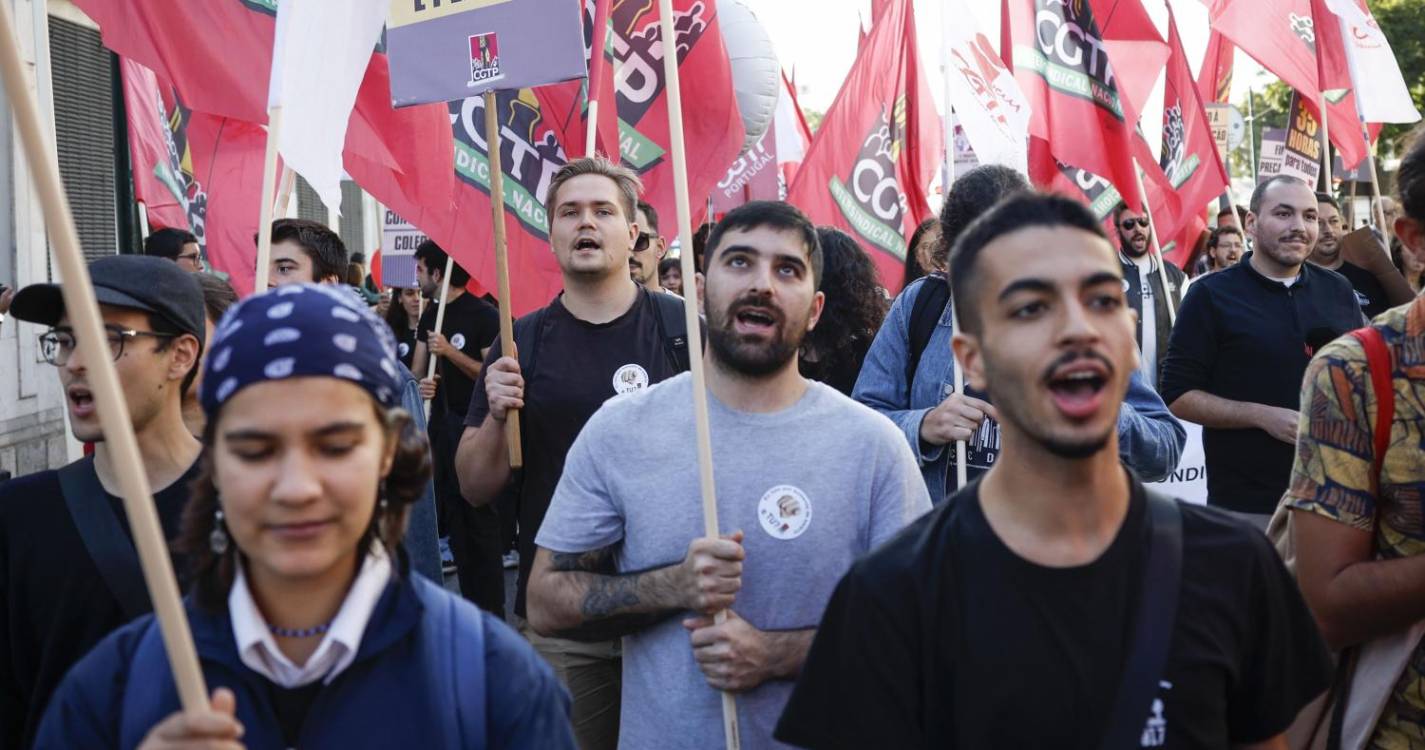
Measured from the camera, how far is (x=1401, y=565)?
8.81 feet

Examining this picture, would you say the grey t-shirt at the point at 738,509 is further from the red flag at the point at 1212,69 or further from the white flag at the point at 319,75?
the red flag at the point at 1212,69

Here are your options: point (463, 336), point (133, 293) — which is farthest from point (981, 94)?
point (133, 293)

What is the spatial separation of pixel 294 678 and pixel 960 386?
2.57m

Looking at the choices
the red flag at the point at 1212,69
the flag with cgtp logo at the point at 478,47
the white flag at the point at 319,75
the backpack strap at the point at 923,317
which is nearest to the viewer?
A: the white flag at the point at 319,75

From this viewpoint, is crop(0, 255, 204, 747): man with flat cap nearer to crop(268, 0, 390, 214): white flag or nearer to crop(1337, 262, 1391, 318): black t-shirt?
crop(268, 0, 390, 214): white flag

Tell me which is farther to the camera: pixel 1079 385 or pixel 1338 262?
pixel 1338 262

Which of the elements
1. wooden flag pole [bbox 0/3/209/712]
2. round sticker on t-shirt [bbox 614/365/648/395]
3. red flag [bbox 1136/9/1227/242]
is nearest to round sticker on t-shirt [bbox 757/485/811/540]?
round sticker on t-shirt [bbox 614/365/648/395]

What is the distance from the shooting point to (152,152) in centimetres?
834

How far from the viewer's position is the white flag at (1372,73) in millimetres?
9969

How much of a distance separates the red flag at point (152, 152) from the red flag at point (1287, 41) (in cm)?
682

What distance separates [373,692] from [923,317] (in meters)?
2.73

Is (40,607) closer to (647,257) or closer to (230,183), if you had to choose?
(647,257)

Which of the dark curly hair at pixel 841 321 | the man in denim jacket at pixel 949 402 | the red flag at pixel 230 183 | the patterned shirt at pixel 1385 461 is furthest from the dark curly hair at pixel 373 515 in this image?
the red flag at pixel 230 183

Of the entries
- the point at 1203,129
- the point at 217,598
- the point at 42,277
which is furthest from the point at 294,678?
the point at 42,277
